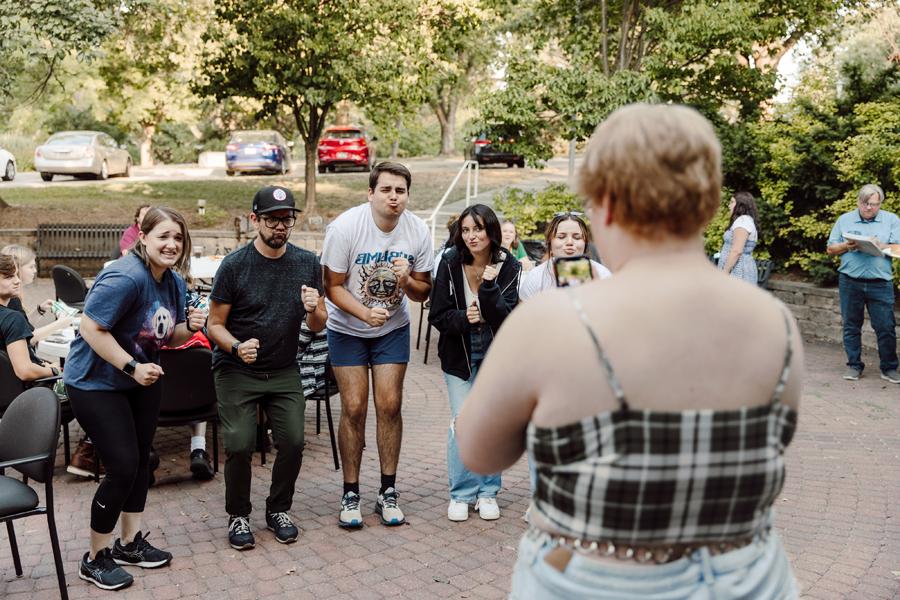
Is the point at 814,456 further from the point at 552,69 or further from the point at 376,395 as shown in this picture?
the point at 552,69

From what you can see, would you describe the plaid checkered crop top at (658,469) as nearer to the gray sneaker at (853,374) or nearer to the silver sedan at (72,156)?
the gray sneaker at (853,374)

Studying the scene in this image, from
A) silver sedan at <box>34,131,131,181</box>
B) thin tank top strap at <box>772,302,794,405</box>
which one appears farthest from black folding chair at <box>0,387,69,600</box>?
silver sedan at <box>34,131,131,181</box>

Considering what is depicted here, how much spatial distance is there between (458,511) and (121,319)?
229 cm

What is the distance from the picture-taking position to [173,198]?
2092 centimetres

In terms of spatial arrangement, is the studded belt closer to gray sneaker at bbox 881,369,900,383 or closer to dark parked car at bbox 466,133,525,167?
gray sneaker at bbox 881,369,900,383

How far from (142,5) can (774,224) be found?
11075 mm

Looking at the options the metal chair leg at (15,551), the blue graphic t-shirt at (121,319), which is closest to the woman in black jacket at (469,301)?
the blue graphic t-shirt at (121,319)

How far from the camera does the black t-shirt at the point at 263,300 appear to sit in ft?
15.1

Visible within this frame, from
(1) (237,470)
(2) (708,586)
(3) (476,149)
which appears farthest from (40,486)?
(3) (476,149)

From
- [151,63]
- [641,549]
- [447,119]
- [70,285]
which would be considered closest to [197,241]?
[70,285]

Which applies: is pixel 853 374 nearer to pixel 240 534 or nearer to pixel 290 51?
pixel 240 534

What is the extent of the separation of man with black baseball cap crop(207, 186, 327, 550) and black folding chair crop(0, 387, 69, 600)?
92 centimetres

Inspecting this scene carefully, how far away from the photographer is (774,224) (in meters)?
11.8

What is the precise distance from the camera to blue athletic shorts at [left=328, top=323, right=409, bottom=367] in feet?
16.4
